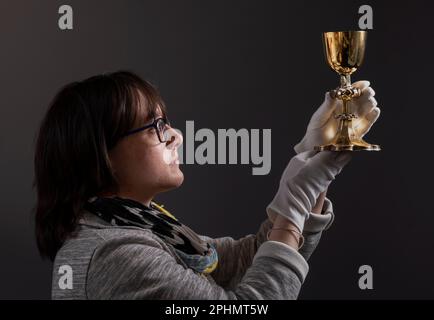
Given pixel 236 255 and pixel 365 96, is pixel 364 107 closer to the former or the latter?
pixel 365 96

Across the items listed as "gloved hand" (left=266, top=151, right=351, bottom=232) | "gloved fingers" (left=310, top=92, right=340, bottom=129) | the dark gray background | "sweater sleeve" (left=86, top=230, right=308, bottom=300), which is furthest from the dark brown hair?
the dark gray background

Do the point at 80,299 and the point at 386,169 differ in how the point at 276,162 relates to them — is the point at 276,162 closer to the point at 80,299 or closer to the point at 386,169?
the point at 386,169

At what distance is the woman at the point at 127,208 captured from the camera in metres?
1.13

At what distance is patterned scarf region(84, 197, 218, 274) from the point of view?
1.21 m

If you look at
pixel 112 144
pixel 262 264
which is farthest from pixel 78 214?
pixel 262 264

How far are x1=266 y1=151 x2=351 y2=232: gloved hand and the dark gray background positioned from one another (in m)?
1.14

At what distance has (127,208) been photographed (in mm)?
1224

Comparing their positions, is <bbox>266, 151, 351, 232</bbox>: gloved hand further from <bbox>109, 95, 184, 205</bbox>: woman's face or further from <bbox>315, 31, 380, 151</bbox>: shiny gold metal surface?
<bbox>109, 95, 184, 205</bbox>: woman's face

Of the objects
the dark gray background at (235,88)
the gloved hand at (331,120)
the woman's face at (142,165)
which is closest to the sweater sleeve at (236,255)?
the gloved hand at (331,120)

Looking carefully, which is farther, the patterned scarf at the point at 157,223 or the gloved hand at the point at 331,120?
the gloved hand at the point at 331,120

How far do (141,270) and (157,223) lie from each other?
0.53 feet

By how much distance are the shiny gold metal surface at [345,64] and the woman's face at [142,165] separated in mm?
335

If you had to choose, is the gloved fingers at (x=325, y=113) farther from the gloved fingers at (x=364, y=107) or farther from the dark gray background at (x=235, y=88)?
the dark gray background at (x=235, y=88)

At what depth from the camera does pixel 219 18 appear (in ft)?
8.11
